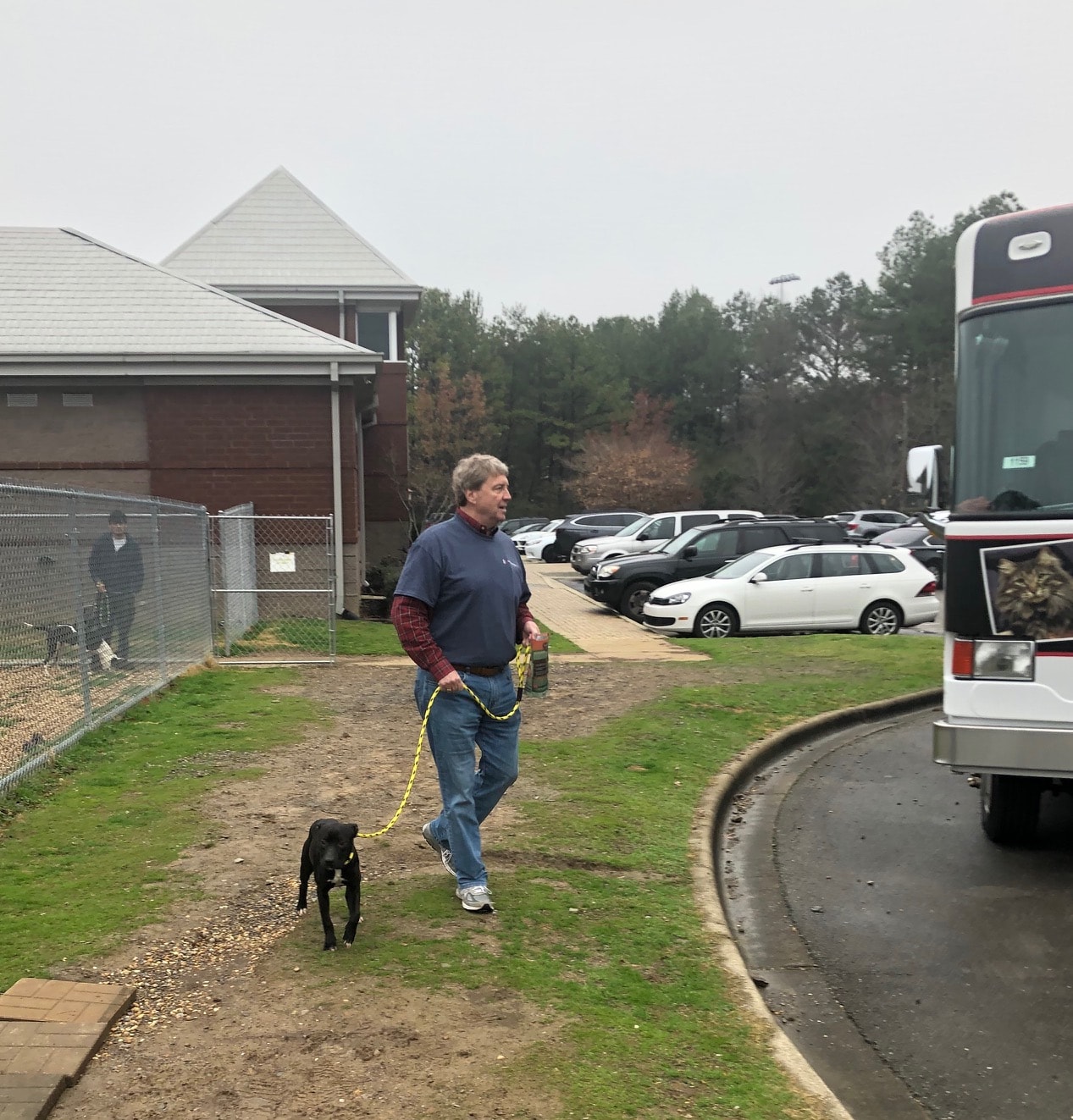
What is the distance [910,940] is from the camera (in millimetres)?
5332

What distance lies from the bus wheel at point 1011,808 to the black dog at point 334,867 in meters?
3.76

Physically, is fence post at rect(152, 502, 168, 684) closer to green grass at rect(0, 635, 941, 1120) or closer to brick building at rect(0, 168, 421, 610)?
Answer: green grass at rect(0, 635, 941, 1120)

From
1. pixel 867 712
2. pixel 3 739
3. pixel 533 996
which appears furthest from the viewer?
pixel 867 712

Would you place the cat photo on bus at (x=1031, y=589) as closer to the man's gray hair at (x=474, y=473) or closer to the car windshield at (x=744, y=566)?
the man's gray hair at (x=474, y=473)

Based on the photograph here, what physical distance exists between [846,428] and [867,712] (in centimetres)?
5222

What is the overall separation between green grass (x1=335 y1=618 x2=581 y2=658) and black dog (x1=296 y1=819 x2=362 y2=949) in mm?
9222

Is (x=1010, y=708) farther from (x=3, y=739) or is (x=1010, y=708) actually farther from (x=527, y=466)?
(x=527, y=466)

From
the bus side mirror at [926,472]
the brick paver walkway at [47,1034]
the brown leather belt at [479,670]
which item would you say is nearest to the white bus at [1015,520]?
the bus side mirror at [926,472]

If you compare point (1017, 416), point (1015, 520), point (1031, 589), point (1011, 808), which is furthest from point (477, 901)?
point (1017, 416)

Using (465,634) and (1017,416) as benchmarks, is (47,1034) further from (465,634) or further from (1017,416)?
(1017,416)

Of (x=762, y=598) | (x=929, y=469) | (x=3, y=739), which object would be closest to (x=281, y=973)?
(x=3, y=739)

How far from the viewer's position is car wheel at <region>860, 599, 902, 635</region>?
17359 millimetres

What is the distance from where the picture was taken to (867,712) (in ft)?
36.4

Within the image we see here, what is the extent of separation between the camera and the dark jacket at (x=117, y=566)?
9.47 m
